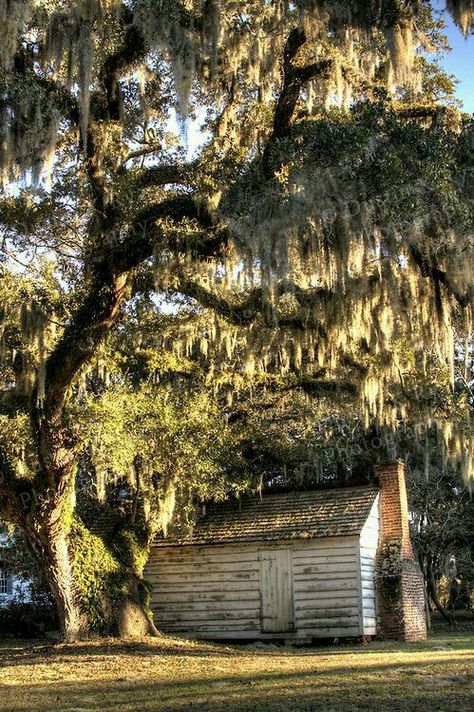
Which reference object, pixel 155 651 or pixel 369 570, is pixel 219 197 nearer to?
pixel 155 651

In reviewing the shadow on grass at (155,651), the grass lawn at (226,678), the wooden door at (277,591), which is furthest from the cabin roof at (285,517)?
the grass lawn at (226,678)

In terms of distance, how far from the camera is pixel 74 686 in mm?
8727

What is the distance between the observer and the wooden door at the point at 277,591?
16703mm

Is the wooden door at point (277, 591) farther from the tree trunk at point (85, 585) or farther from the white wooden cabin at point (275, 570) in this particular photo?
the tree trunk at point (85, 585)

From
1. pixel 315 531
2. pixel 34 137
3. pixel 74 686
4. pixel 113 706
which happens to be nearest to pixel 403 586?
pixel 315 531

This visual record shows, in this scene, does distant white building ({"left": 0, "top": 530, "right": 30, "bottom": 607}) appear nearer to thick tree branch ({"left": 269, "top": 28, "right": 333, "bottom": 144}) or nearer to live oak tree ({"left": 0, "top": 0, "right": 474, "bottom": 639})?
live oak tree ({"left": 0, "top": 0, "right": 474, "bottom": 639})

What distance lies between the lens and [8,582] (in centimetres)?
2519

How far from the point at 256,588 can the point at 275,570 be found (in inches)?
23.7

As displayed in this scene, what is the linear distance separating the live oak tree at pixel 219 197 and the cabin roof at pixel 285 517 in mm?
3680

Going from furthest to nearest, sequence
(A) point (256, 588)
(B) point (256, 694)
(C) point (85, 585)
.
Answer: (A) point (256, 588)
(C) point (85, 585)
(B) point (256, 694)

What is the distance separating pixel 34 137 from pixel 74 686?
6.52m

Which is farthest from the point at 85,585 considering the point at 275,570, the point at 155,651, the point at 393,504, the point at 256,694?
the point at 393,504

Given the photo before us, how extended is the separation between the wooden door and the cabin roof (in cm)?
46

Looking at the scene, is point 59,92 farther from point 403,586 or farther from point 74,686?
point 403,586
